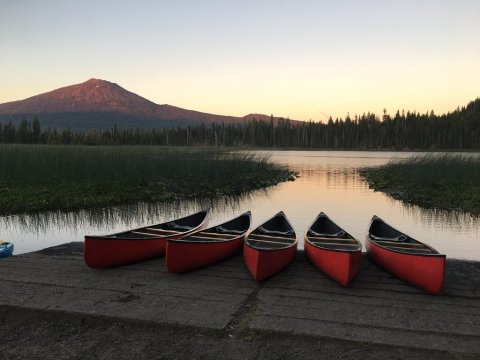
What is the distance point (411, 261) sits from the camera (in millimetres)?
6262

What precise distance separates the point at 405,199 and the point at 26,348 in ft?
62.5

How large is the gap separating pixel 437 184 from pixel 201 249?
18.8m

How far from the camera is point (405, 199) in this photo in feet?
66.4

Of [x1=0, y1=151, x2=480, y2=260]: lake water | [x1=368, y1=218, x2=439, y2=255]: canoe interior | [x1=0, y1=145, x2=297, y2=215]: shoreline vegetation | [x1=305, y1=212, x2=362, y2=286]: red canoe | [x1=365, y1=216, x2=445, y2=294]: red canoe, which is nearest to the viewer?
[x1=365, y1=216, x2=445, y2=294]: red canoe

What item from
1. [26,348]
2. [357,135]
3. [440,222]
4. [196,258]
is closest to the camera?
[26,348]

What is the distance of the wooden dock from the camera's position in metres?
4.71

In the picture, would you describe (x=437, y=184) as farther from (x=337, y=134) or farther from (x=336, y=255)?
(x=337, y=134)

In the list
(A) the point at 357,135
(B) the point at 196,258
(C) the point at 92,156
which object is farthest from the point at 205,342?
(A) the point at 357,135

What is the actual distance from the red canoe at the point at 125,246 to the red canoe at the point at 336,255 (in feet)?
9.04

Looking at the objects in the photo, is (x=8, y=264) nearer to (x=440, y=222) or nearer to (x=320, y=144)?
(x=440, y=222)

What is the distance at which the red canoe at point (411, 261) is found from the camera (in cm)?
587

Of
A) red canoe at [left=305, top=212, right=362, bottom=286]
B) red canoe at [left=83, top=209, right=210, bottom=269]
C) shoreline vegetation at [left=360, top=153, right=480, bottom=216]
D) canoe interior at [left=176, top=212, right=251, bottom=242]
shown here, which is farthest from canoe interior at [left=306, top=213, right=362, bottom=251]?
shoreline vegetation at [left=360, top=153, right=480, bottom=216]

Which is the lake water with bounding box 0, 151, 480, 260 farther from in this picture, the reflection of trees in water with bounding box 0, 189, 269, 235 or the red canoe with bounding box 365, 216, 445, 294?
the red canoe with bounding box 365, 216, 445, 294

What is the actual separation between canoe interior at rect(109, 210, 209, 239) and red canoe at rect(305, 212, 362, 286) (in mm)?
2809
